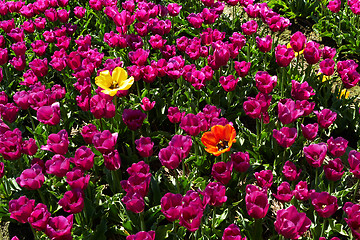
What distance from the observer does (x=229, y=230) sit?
2207mm

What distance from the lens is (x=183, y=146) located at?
9.00 feet

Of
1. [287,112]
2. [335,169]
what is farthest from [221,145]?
[335,169]

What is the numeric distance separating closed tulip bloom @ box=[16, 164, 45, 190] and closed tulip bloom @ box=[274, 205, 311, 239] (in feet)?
4.77

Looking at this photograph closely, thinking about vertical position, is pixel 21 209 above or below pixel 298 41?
below

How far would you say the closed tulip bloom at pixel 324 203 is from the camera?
233 centimetres

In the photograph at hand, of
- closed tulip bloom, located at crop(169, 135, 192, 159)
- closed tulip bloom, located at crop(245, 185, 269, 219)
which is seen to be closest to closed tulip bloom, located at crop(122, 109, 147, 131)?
closed tulip bloom, located at crop(169, 135, 192, 159)

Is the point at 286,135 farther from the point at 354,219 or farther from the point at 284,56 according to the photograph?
the point at 284,56

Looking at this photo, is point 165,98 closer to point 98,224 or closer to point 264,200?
point 98,224

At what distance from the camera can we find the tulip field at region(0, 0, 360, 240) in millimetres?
2461

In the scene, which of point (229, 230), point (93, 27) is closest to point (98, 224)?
point (229, 230)

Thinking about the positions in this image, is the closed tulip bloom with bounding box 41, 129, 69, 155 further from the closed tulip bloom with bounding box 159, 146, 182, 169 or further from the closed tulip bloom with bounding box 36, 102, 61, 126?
the closed tulip bloom with bounding box 159, 146, 182, 169

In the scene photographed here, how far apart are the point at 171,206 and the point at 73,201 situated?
587mm

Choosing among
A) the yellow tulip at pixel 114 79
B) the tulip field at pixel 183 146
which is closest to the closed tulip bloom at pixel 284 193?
the tulip field at pixel 183 146

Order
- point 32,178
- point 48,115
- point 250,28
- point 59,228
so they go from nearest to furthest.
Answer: point 59,228, point 32,178, point 48,115, point 250,28
